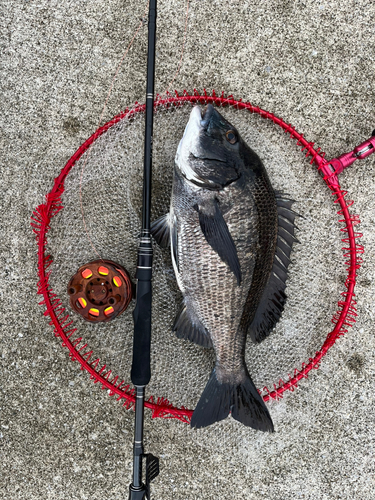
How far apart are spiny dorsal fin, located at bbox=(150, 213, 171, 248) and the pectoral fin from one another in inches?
9.1

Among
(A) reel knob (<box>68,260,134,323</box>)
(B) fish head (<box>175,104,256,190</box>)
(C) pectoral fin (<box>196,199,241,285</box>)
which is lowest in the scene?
(A) reel knob (<box>68,260,134,323</box>)

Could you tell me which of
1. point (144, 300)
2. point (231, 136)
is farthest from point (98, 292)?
point (231, 136)

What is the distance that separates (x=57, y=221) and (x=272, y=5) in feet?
5.31

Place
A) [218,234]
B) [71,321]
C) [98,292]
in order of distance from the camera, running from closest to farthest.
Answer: [218,234], [98,292], [71,321]

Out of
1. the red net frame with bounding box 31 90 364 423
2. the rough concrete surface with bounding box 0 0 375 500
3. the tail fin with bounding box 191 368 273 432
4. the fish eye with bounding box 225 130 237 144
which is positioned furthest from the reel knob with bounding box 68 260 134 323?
the fish eye with bounding box 225 130 237 144

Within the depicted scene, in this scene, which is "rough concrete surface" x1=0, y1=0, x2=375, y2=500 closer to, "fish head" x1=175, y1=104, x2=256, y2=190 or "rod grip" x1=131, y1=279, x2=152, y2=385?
"rod grip" x1=131, y1=279, x2=152, y2=385

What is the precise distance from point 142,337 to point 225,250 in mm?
494

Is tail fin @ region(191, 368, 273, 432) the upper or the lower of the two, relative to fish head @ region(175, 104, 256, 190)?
lower

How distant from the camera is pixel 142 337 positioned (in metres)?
1.48

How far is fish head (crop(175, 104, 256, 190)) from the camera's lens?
4.86 ft

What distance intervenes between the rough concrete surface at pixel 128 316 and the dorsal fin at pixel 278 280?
200 mm

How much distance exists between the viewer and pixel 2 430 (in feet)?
6.56

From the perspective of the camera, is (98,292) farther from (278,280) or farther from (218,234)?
(278,280)

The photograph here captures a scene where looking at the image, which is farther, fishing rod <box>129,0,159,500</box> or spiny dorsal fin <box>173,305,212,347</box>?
spiny dorsal fin <box>173,305,212,347</box>
